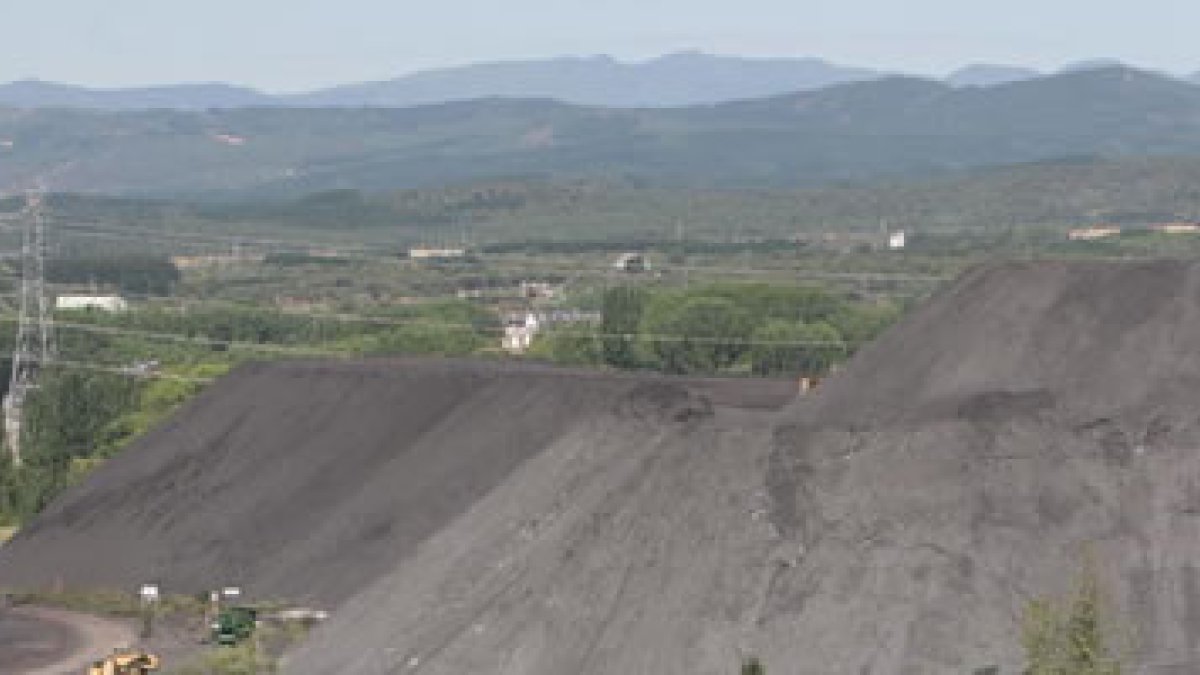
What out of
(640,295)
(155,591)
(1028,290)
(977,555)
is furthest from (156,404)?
(977,555)

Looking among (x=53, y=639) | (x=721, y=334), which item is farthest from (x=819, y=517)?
(x=721, y=334)

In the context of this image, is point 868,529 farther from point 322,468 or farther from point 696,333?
point 696,333

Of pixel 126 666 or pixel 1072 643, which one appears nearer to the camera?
pixel 1072 643

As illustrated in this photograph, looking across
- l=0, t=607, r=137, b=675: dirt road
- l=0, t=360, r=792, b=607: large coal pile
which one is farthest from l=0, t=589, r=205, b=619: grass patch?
l=0, t=360, r=792, b=607: large coal pile

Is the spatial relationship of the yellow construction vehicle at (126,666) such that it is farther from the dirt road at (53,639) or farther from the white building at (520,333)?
the white building at (520,333)

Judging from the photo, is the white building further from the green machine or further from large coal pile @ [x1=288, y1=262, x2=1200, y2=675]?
large coal pile @ [x1=288, y1=262, x2=1200, y2=675]

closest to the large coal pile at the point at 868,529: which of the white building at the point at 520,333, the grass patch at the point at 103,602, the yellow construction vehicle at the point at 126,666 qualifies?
the yellow construction vehicle at the point at 126,666
